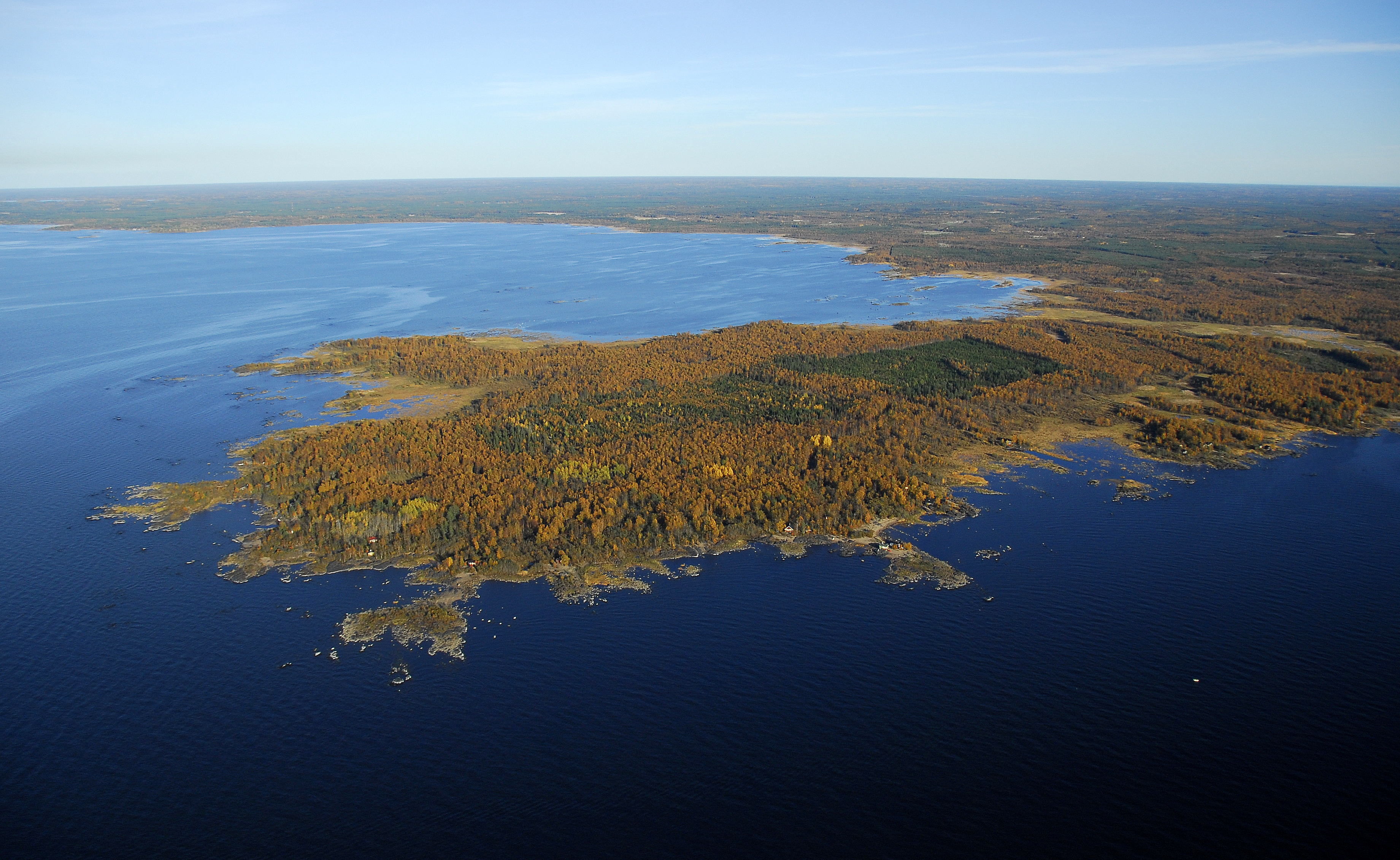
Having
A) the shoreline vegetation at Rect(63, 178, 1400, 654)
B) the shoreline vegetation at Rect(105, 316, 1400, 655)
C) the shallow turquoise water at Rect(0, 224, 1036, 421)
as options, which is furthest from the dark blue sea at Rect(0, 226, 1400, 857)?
the shallow turquoise water at Rect(0, 224, 1036, 421)

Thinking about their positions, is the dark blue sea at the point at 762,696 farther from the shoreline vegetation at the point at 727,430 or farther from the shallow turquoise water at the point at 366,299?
the shallow turquoise water at the point at 366,299

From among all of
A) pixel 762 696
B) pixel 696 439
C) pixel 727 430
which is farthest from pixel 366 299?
pixel 762 696

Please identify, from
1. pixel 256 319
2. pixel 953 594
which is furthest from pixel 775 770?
pixel 256 319

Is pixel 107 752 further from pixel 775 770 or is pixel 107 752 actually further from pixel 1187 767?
pixel 1187 767

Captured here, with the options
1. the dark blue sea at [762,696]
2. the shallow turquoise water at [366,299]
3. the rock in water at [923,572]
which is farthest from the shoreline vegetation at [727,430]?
the shallow turquoise water at [366,299]

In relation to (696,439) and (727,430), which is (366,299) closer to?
(727,430)

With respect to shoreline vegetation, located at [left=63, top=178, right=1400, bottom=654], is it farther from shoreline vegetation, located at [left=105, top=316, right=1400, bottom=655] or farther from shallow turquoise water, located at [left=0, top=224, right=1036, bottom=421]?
shallow turquoise water, located at [left=0, top=224, right=1036, bottom=421]
